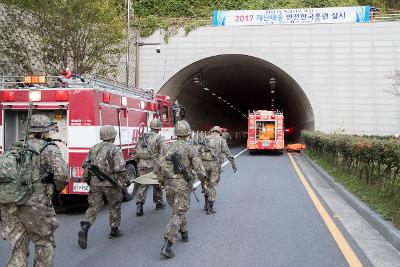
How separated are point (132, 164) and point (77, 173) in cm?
227

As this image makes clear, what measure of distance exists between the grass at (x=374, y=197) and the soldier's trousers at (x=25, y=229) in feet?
16.2

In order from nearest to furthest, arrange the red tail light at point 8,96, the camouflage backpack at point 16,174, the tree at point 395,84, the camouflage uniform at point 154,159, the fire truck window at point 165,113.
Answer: the camouflage backpack at point 16,174, the red tail light at point 8,96, the camouflage uniform at point 154,159, the fire truck window at point 165,113, the tree at point 395,84

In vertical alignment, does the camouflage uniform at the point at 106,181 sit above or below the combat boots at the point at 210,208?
above

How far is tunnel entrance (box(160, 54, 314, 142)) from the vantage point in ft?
96.7

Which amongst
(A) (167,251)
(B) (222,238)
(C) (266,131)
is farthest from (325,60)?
(A) (167,251)

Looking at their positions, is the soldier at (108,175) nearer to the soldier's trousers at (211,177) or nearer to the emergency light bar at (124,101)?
the soldier's trousers at (211,177)

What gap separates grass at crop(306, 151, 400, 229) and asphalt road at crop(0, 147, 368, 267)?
104 centimetres

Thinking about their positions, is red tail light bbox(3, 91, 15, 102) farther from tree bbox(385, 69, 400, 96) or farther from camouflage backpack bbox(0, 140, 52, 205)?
tree bbox(385, 69, 400, 96)

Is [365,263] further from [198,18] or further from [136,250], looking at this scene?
[198,18]

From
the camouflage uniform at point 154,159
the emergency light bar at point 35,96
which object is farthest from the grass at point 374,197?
the emergency light bar at point 35,96

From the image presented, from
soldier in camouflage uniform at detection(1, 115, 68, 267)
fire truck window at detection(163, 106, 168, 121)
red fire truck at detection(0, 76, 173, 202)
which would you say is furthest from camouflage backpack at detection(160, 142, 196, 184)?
fire truck window at detection(163, 106, 168, 121)

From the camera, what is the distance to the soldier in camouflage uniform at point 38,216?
167 inches

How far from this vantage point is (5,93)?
8461 millimetres

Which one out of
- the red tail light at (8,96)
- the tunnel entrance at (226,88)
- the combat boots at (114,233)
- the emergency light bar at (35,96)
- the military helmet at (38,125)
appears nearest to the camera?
the military helmet at (38,125)
